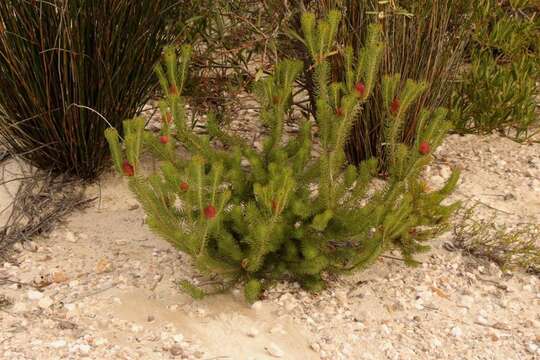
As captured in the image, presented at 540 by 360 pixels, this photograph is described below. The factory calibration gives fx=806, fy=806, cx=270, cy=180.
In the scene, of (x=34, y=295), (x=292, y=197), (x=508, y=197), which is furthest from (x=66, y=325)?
(x=508, y=197)

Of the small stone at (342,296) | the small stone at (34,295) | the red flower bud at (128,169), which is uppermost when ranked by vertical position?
the red flower bud at (128,169)

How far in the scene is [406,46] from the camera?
357 centimetres

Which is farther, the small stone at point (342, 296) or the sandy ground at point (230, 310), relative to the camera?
the small stone at point (342, 296)

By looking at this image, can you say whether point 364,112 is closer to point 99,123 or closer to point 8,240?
point 99,123

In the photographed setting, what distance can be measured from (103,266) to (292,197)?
84cm

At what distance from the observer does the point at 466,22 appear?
378cm

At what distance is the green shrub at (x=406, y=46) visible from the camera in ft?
11.4

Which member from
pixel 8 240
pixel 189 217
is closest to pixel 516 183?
pixel 189 217

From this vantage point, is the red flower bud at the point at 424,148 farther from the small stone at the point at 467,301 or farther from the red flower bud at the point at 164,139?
the red flower bud at the point at 164,139

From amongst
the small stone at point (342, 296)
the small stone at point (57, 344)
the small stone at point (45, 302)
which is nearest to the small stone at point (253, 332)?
the small stone at point (342, 296)

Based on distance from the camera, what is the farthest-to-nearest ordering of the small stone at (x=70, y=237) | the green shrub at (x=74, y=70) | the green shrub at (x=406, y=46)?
1. the green shrub at (x=406, y=46)
2. the small stone at (x=70, y=237)
3. the green shrub at (x=74, y=70)

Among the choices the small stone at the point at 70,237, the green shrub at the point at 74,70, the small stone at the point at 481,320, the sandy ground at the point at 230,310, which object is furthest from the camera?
the small stone at the point at 70,237

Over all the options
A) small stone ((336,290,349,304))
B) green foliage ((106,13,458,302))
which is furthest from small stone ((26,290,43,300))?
small stone ((336,290,349,304))

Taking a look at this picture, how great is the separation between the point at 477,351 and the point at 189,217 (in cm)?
110
